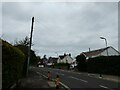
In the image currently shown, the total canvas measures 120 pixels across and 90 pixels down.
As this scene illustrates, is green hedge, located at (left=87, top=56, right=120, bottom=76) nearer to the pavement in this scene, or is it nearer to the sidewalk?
the pavement

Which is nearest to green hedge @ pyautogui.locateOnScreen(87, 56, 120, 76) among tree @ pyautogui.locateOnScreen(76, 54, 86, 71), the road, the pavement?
tree @ pyautogui.locateOnScreen(76, 54, 86, 71)

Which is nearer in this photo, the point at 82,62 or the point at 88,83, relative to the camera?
the point at 88,83

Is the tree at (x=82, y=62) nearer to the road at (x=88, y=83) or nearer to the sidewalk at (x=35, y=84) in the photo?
the road at (x=88, y=83)

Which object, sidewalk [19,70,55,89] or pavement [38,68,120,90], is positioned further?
pavement [38,68,120,90]

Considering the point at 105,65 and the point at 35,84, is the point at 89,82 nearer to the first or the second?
the point at 35,84

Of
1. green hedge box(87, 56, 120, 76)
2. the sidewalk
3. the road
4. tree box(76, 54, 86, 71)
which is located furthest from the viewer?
tree box(76, 54, 86, 71)

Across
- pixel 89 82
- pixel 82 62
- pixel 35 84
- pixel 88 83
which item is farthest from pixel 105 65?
pixel 35 84

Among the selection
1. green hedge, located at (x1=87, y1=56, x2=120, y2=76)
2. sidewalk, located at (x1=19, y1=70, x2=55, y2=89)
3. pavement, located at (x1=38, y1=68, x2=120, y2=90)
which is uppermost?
green hedge, located at (x1=87, y1=56, x2=120, y2=76)

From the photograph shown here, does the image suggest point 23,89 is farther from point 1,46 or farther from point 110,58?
point 110,58

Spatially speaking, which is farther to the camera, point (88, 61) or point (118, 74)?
point (88, 61)

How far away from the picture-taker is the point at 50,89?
19047 millimetres

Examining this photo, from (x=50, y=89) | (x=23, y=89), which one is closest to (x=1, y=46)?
(x=23, y=89)

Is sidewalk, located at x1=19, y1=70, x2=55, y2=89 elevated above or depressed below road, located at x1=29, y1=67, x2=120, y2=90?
above

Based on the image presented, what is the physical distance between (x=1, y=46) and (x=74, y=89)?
9957mm
